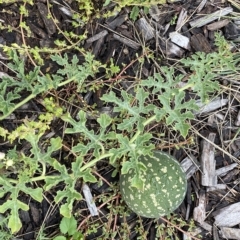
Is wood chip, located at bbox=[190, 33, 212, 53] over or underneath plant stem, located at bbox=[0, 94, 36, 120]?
over

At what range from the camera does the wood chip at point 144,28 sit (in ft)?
11.2

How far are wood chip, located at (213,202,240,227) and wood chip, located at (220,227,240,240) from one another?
0.03m

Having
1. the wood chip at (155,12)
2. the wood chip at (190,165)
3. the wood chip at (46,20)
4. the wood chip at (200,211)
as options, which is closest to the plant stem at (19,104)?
the wood chip at (46,20)

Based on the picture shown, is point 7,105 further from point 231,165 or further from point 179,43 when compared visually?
point 231,165

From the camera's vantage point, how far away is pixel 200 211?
3.43 meters

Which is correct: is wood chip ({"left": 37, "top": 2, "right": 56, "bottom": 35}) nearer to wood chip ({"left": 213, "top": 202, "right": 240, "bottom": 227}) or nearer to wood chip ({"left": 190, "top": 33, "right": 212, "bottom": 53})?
A: wood chip ({"left": 190, "top": 33, "right": 212, "bottom": 53})

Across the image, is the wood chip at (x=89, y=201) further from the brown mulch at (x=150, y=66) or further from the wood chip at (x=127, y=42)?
the wood chip at (x=127, y=42)

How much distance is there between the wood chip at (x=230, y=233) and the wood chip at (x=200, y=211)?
0.18 m

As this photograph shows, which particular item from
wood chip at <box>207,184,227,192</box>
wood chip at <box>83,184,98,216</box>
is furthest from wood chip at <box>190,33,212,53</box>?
wood chip at <box>83,184,98,216</box>

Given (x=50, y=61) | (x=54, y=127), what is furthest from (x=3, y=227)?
(x=50, y=61)

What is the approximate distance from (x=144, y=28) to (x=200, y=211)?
1.35 meters

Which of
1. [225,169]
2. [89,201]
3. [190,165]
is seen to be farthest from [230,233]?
[89,201]

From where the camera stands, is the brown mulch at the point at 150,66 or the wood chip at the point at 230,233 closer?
the brown mulch at the point at 150,66

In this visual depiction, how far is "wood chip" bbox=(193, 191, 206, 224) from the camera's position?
343 centimetres
